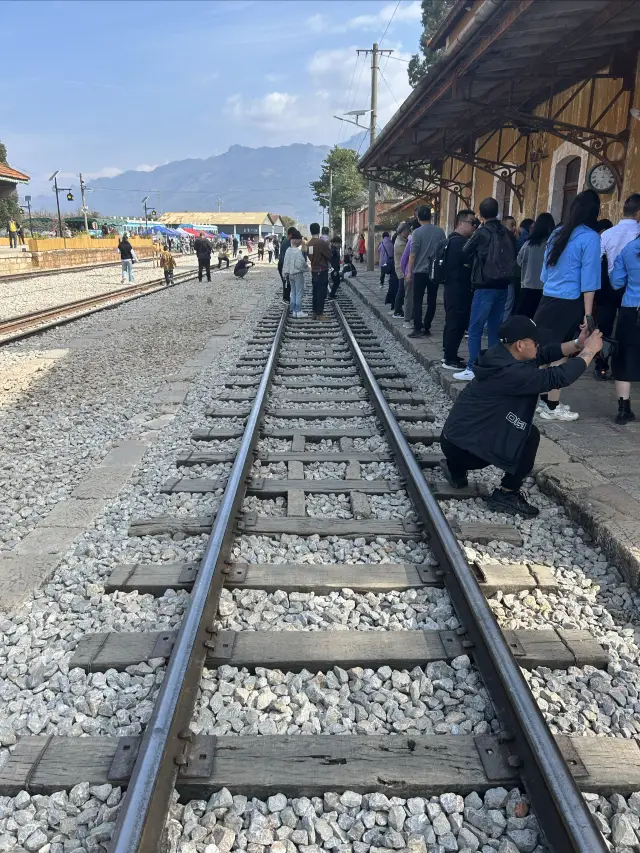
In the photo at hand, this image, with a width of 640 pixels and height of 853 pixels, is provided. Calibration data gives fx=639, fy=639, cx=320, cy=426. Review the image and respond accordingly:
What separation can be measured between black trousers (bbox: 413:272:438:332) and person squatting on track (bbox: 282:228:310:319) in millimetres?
3242

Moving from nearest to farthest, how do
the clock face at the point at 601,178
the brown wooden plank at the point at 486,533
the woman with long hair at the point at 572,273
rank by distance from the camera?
the brown wooden plank at the point at 486,533
the woman with long hair at the point at 572,273
the clock face at the point at 601,178

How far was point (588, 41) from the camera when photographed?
7.39 metres

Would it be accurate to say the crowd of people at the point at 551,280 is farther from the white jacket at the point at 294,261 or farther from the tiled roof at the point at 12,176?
the tiled roof at the point at 12,176

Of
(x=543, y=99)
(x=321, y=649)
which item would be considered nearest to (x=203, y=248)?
(x=543, y=99)

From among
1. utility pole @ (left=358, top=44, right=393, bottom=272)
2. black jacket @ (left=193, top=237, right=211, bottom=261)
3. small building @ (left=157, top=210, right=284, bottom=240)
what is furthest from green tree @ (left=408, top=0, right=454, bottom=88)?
small building @ (left=157, top=210, right=284, bottom=240)

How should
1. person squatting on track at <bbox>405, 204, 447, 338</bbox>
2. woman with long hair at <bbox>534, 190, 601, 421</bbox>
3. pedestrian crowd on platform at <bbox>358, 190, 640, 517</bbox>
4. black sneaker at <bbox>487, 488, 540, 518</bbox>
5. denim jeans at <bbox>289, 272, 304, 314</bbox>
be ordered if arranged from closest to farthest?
pedestrian crowd on platform at <bbox>358, 190, 640, 517</bbox>
black sneaker at <bbox>487, 488, 540, 518</bbox>
woman with long hair at <bbox>534, 190, 601, 421</bbox>
person squatting on track at <bbox>405, 204, 447, 338</bbox>
denim jeans at <bbox>289, 272, 304, 314</bbox>

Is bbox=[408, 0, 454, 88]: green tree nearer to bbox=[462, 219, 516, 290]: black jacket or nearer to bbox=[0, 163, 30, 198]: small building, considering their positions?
bbox=[0, 163, 30, 198]: small building

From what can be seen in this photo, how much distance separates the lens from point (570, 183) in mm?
10211

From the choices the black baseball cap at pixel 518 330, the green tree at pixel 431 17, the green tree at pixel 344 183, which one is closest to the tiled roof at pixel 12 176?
the black baseball cap at pixel 518 330

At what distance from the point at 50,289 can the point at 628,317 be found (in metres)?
21.1

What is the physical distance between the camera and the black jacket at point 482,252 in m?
6.55

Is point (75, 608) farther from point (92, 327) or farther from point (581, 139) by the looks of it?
point (92, 327)

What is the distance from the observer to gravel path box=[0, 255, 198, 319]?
17500 millimetres

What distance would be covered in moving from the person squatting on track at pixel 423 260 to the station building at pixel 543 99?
1.61 metres
